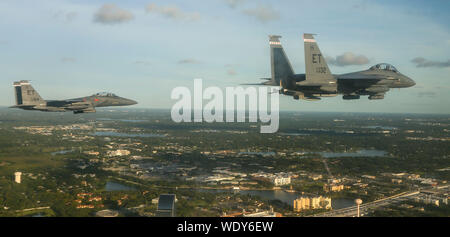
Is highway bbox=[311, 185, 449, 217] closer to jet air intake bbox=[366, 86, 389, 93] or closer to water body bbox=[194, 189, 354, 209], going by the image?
water body bbox=[194, 189, 354, 209]

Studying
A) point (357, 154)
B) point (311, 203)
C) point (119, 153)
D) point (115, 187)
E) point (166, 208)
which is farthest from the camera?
point (357, 154)

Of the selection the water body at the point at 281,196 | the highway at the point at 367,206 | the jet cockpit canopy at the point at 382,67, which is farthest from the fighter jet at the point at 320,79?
the water body at the point at 281,196

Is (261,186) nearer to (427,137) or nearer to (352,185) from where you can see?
(352,185)

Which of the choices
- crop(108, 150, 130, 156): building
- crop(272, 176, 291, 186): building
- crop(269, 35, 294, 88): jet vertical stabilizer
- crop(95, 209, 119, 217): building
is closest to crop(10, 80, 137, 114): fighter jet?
crop(269, 35, 294, 88): jet vertical stabilizer

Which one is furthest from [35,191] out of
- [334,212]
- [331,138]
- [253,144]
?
[331,138]

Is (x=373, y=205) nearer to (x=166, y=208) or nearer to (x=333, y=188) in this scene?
(x=333, y=188)

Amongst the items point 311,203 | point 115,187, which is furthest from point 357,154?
point 115,187

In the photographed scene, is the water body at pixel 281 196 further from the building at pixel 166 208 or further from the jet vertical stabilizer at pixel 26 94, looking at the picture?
the jet vertical stabilizer at pixel 26 94
